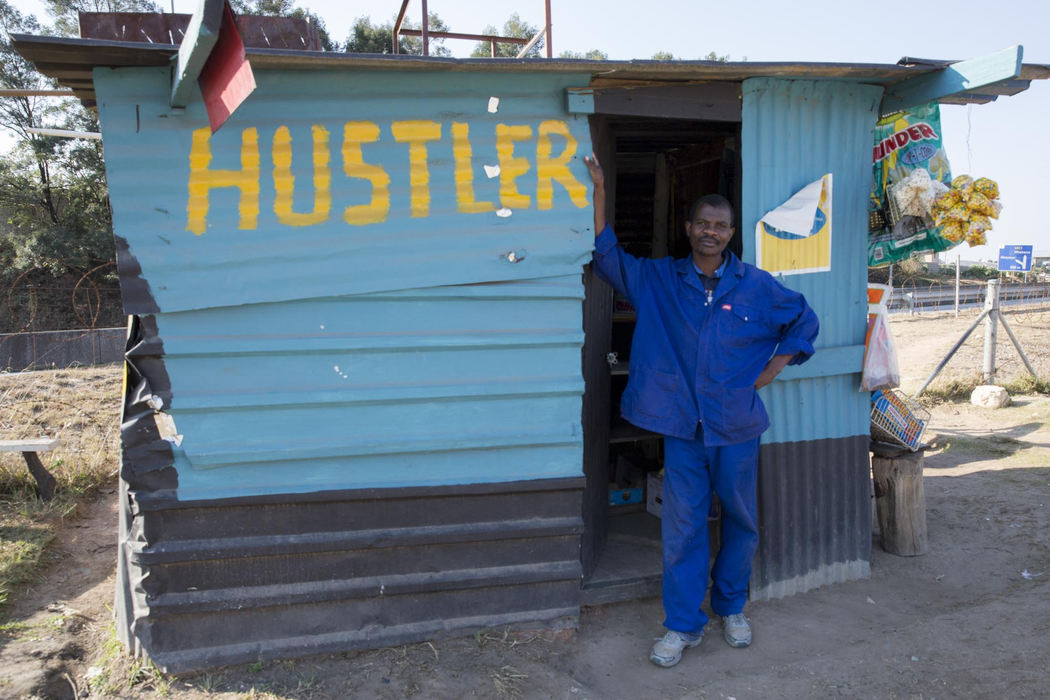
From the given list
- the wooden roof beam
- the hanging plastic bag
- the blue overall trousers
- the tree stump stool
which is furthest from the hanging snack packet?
the wooden roof beam

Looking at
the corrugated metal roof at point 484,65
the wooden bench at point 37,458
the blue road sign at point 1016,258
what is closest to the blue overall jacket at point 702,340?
the corrugated metal roof at point 484,65

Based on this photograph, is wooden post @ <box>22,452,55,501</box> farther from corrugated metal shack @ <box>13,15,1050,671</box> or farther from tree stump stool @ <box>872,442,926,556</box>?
tree stump stool @ <box>872,442,926,556</box>

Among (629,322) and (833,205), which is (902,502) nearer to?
(833,205)

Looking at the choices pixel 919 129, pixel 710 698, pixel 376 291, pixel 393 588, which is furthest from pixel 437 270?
pixel 919 129

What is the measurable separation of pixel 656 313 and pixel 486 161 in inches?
42.8

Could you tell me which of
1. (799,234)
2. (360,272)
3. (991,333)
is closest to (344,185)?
(360,272)

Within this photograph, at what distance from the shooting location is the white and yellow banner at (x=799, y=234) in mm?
3723

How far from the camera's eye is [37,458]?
530cm

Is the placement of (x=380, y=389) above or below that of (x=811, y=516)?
above

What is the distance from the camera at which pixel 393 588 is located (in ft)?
10.8

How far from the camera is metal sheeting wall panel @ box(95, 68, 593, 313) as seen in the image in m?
2.87

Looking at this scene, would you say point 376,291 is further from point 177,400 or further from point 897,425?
point 897,425

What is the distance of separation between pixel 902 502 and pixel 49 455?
6.56 m

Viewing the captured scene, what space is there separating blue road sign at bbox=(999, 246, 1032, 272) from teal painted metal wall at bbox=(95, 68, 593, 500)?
13794mm
